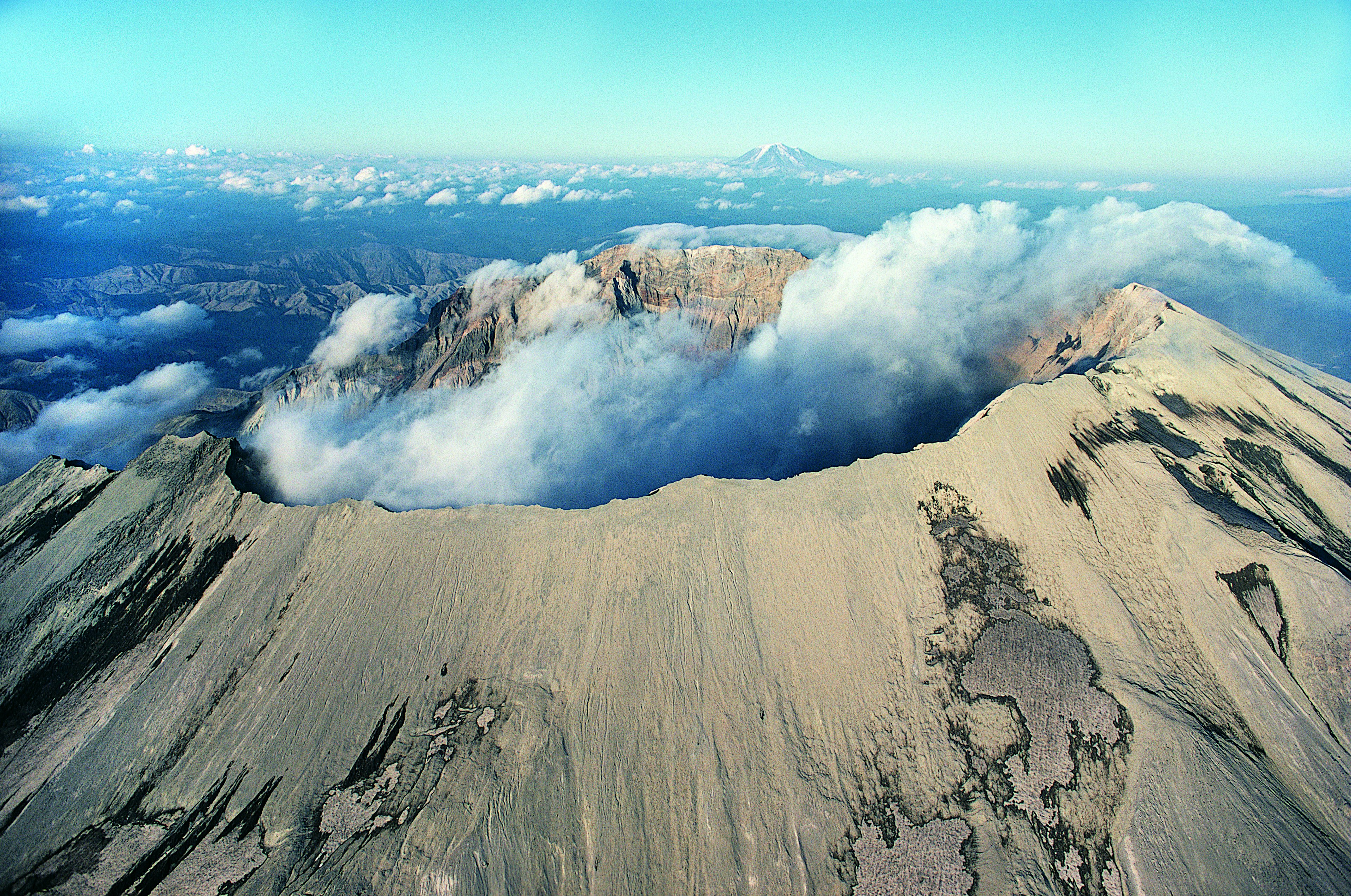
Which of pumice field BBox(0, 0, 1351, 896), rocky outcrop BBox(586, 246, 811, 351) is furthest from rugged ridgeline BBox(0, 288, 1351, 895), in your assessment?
rocky outcrop BBox(586, 246, 811, 351)

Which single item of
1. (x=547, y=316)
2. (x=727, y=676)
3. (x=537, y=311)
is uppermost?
(x=537, y=311)

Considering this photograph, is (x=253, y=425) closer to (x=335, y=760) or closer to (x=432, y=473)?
(x=432, y=473)

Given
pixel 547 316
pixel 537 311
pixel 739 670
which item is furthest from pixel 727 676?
pixel 537 311

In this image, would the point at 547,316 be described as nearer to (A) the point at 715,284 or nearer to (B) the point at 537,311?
(B) the point at 537,311

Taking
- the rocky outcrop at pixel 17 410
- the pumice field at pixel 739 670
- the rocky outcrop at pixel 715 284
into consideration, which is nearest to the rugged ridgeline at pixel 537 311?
the rocky outcrop at pixel 715 284

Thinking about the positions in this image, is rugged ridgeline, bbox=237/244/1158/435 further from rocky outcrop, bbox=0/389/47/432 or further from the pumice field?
rocky outcrop, bbox=0/389/47/432

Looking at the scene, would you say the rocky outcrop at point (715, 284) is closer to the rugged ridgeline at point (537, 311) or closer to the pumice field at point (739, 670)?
the rugged ridgeline at point (537, 311)
